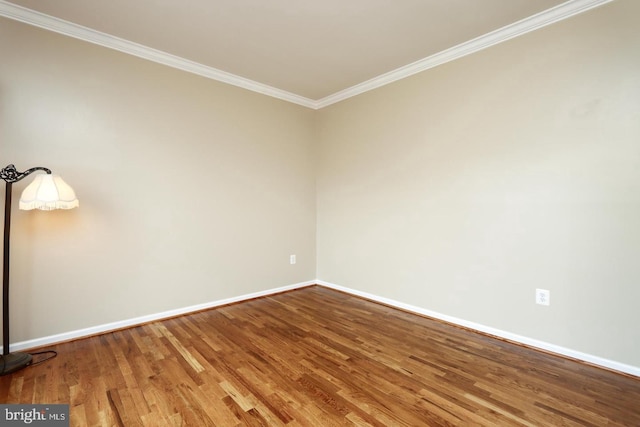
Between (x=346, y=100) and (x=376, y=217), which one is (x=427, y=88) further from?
(x=376, y=217)

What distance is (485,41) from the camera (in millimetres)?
2596

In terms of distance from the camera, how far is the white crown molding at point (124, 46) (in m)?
2.24

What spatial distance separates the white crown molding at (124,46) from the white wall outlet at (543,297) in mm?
3408

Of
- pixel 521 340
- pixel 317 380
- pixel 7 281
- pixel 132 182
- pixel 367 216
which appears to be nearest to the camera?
pixel 317 380

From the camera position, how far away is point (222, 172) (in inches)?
132

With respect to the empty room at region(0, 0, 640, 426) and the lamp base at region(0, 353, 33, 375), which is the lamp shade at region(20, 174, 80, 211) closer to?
the empty room at region(0, 0, 640, 426)

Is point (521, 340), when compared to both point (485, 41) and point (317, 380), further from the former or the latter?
point (485, 41)

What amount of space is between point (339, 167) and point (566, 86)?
7.81 ft

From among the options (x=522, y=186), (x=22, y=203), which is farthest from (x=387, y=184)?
(x=22, y=203)

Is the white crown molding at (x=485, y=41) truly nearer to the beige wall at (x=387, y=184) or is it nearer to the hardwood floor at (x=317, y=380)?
the beige wall at (x=387, y=184)

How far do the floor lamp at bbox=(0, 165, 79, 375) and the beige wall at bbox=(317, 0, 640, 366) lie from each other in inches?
112

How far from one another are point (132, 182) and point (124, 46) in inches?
47.3

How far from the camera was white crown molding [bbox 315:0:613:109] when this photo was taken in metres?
2.17

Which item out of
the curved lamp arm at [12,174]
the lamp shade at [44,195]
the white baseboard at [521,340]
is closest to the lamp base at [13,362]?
the lamp shade at [44,195]
